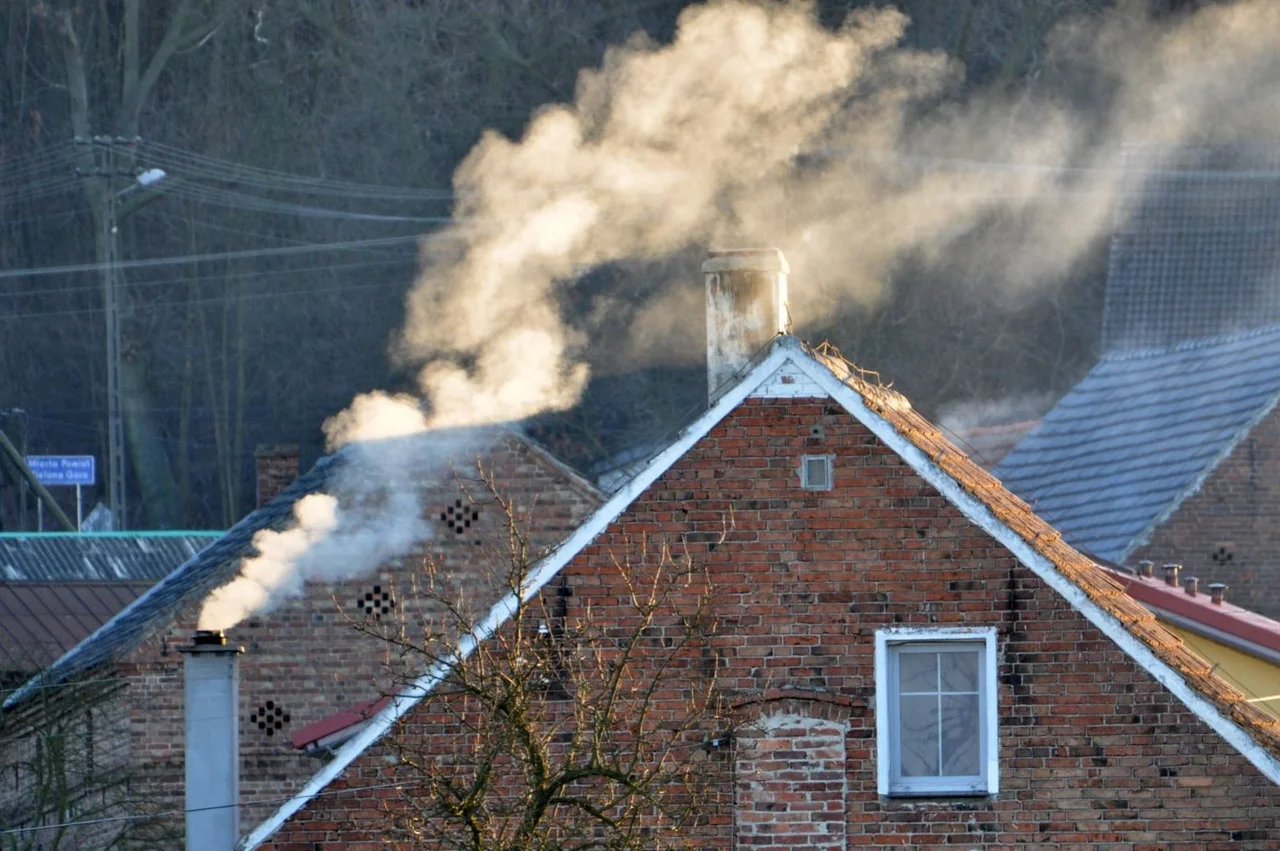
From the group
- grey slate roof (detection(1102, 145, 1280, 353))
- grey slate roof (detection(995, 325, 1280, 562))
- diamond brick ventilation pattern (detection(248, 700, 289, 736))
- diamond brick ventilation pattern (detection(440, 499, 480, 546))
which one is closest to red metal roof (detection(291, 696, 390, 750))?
diamond brick ventilation pattern (detection(248, 700, 289, 736))

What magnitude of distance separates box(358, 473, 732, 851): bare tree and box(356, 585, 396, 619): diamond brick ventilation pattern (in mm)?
9337

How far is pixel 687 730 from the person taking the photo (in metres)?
14.3

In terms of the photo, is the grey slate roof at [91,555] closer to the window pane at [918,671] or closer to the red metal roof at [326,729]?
the red metal roof at [326,729]

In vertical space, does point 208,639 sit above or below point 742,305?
below

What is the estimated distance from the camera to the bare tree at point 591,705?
1320cm

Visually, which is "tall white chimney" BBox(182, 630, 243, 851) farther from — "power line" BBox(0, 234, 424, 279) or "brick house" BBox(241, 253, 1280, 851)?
"power line" BBox(0, 234, 424, 279)

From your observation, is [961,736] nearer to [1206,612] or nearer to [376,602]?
[1206,612]

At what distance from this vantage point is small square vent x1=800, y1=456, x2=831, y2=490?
1447cm

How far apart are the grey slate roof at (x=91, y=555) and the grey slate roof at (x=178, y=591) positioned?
9725 mm

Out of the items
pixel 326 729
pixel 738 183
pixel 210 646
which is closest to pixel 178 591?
pixel 326 729

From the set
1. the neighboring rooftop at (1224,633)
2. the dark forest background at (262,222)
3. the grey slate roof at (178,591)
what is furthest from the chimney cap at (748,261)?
the dark forest background at (262,222)

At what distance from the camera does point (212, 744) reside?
51.0 ft

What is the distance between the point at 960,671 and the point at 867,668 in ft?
1.83

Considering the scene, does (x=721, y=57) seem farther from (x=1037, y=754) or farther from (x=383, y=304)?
(x=1037, y=754)
